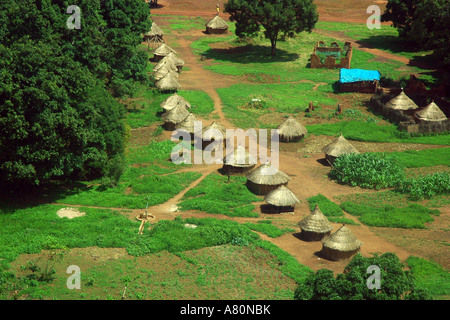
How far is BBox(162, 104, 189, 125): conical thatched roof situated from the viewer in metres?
50.5

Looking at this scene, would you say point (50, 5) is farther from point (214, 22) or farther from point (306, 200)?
point (214, 22)

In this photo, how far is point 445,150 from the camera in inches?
1839

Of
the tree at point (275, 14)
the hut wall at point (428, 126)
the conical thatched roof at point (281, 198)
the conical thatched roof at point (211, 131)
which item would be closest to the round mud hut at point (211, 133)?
the conical thatched roof at point (211, 131)

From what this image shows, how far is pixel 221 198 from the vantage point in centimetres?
3975

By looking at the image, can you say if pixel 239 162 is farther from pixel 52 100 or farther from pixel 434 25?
pixel 434 25

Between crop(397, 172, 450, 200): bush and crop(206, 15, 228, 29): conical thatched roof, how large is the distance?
46.2 meters

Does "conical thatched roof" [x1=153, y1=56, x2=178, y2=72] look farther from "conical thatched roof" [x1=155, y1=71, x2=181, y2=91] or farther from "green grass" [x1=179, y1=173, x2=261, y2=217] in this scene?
"green grass" [x1=179, y1=173, x2=261, y2=217]

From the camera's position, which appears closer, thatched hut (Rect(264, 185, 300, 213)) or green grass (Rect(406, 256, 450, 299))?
green grass (Rect(406, 256, 450, 299))

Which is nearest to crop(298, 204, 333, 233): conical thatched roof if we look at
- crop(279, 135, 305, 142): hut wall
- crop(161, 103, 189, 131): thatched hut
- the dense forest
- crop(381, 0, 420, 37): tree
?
the dense forest

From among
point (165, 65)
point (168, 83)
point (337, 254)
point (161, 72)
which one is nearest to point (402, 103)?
point (168, 83)

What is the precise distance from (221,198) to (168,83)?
71.1ft

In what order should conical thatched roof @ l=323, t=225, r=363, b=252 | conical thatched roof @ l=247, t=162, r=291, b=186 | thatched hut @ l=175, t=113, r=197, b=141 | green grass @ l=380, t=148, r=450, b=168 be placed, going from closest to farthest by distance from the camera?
conical thatched roof @ l=323, t=225, r=363, b=252, conical thatched roof @ l=247, t=162, r=291, b=186, green grass @ l=380, t=148, r=450, b=168, thatched hut @ l=175, t=113, r=197, b=141

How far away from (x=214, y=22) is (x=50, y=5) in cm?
4185
